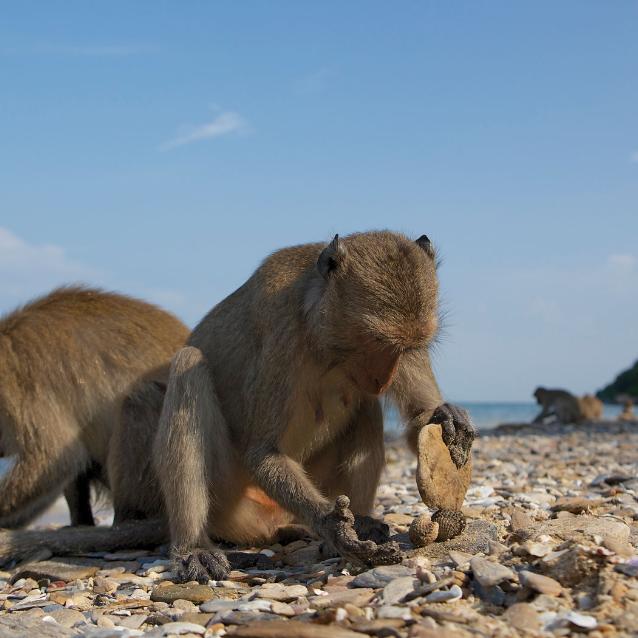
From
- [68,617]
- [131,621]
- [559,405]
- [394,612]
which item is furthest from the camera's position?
[559,405]

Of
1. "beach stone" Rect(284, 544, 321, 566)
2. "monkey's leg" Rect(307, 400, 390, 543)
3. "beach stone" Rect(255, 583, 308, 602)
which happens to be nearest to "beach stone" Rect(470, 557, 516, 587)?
"beach stone" Rect(255, 583, 308, 602)

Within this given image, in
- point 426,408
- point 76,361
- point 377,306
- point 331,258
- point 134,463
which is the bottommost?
point 134,463

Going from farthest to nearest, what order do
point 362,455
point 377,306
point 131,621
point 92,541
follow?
point 92,541 → point 362,455 → point 377,306 → point 131,621

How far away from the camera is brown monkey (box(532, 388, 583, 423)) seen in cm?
2161

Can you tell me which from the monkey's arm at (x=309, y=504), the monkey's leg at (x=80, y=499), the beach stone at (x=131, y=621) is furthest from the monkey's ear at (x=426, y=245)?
the monkey's leg at (x=80, y=499)

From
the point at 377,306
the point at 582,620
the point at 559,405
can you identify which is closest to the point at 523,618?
the point at 582,620

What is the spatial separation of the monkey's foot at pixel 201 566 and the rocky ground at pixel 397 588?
73 millimetres

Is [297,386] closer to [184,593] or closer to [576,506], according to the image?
[184,593]

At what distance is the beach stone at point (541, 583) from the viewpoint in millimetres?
3381

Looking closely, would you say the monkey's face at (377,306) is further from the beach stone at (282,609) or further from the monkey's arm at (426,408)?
the beach stone at (282,609)

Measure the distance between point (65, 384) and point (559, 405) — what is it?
17.7 meters

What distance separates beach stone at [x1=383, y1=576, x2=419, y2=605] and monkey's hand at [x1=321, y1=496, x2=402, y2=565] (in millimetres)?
287

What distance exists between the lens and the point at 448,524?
4336 mm

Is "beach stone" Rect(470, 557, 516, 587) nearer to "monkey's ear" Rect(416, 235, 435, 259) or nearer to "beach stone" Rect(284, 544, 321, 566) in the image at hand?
"beach stone" Rect(284, 544, 321, 566)
